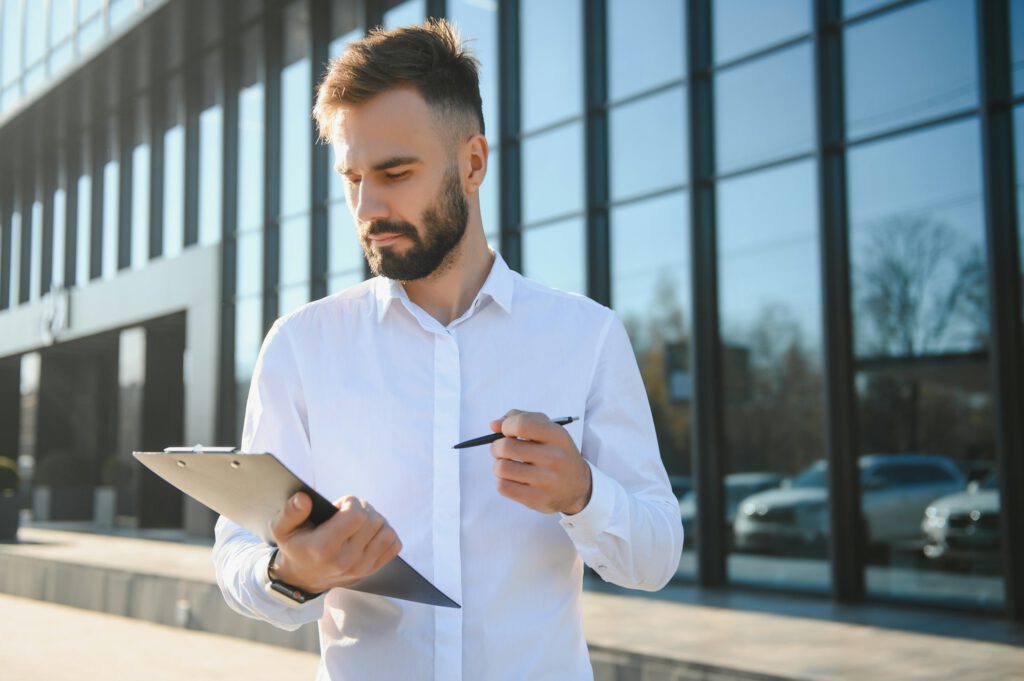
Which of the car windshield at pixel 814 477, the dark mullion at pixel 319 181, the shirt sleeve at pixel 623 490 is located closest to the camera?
the shirt sleeve at pixel 623 490

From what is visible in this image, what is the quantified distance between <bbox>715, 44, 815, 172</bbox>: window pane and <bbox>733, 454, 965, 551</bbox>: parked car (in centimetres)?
280

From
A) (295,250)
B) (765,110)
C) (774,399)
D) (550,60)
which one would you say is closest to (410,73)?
(774,399)

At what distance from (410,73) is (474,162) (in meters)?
0.23

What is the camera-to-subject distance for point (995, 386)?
303 inches

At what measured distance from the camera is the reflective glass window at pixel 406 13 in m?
13.9

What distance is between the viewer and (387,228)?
1.86m

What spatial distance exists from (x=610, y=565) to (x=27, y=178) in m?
25.7

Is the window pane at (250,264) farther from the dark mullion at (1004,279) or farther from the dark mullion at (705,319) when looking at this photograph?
the dark mullion at (1004,279)

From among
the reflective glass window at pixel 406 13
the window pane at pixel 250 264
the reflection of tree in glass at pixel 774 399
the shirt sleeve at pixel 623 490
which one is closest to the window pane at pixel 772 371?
the reflection of tree in glass at pixel 774 399

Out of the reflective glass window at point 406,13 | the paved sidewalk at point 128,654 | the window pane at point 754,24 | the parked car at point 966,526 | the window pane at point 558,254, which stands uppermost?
the reflective glass window at point 406,13

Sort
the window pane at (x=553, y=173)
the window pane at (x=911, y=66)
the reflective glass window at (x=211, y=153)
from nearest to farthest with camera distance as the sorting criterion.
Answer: the window pane at (x=911, y=66) < the window pane at (x=553, y=173) < the reflective glass window at (x=211, y=153)

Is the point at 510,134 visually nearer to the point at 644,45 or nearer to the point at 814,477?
the point at 644,45

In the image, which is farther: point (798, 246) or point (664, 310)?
point (664, 310)

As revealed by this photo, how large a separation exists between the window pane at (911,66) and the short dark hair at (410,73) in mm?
7201
